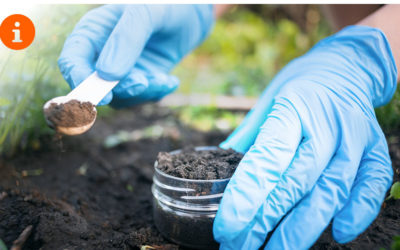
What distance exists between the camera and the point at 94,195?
199cm

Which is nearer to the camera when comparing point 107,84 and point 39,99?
point 107,84

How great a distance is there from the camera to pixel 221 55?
6.10 metres

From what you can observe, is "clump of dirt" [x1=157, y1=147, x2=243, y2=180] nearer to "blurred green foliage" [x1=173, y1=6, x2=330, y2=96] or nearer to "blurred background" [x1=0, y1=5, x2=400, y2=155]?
"blurred background" [x1=0, y1=5, x2=400, y2=155]

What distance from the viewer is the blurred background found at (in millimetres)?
1855

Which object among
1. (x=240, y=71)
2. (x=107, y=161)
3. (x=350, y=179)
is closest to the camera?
(x=350, y=179)

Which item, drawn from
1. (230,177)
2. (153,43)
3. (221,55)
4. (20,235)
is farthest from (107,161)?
(221,55)

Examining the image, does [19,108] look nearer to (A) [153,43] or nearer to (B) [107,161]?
(B) [107,161]

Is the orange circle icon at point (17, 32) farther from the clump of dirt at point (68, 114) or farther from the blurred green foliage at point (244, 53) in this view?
the blurred green foliage at point (244, 53)

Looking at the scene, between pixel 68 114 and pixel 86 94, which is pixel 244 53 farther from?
pixel 68 114

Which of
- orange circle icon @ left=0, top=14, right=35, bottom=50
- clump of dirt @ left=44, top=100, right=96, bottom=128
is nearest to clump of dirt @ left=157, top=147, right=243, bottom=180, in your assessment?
clump of dirt @ left=44, top=100, right=96, bottom=128

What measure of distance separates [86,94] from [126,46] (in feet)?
1.29

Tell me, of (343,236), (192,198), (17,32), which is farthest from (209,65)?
(343,236)

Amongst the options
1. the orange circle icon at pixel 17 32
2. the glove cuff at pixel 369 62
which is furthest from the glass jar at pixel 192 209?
the orange circle icon at pixel 17 32

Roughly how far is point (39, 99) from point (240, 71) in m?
3.44
